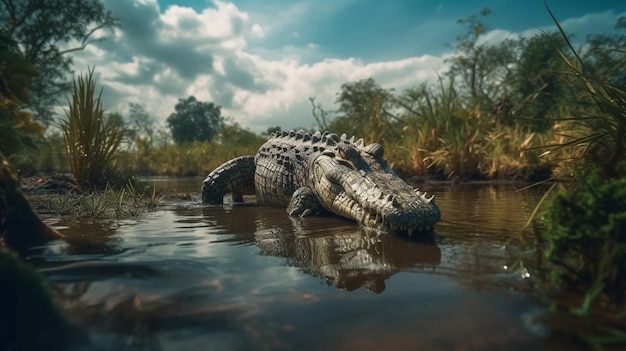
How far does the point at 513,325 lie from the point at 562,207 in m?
0.60

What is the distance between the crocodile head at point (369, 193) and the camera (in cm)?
292

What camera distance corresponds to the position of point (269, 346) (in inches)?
49.8

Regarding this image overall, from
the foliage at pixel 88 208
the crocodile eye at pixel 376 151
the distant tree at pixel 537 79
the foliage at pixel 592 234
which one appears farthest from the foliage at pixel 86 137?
the distant tree at pixel 537 79

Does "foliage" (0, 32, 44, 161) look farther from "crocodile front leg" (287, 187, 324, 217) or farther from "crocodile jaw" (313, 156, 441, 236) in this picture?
"crocodile front leg" (287, 187, 324, 217)

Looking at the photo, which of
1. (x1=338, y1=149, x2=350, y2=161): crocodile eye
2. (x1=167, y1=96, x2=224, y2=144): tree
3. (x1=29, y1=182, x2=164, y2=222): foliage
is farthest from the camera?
(x1=167, y1=96, x2=224, y2=144): tree

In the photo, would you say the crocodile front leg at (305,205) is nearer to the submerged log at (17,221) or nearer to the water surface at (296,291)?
the water surface at (296,291)

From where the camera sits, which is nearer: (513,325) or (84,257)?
(513,325)

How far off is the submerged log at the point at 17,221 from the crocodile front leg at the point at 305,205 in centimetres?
241

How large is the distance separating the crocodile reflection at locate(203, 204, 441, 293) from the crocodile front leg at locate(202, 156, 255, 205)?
221cm

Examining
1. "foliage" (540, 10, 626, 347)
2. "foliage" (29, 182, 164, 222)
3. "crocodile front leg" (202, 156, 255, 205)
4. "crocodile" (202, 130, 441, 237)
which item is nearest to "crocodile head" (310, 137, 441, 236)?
"crocodile" (202, 130, 441, 237)

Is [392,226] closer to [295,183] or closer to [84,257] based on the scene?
[84,257]

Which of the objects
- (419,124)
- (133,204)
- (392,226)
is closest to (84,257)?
(392,226)

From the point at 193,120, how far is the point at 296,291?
68525 millimetres

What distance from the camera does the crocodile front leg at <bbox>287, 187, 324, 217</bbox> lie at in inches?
179
